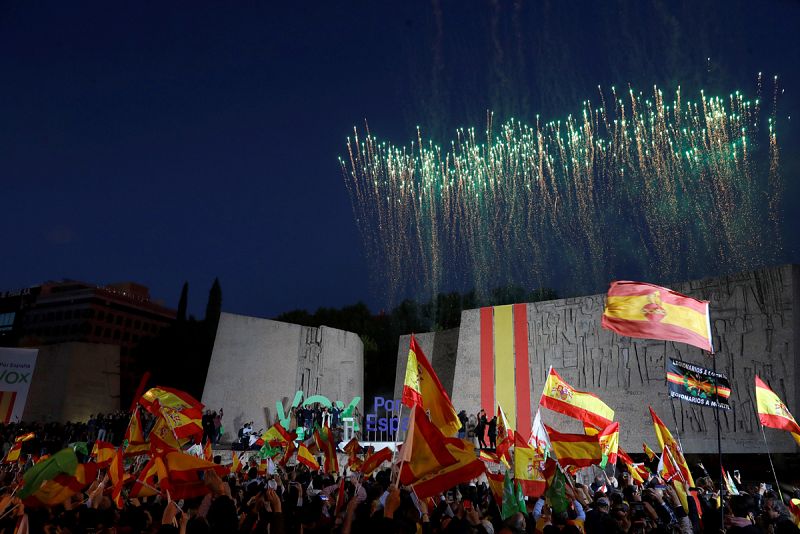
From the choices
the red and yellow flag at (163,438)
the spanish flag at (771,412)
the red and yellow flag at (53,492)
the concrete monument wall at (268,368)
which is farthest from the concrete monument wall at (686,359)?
the red and yellow flag at (53,492)

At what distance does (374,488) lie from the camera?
812 cm

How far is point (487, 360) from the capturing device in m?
32.5

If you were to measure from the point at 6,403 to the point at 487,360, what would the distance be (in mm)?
24103

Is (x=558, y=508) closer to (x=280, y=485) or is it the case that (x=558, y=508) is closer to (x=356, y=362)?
(x=280, y=485)

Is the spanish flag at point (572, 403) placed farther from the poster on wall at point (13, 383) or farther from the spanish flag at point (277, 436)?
the poster on wall at point (13, 383)

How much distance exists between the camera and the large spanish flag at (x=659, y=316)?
10.1 metres

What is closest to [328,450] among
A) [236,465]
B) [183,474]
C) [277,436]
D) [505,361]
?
[236,465]

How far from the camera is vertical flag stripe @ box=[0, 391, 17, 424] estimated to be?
90.3ft

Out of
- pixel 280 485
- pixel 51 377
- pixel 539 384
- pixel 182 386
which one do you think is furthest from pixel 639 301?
pixel 182 386

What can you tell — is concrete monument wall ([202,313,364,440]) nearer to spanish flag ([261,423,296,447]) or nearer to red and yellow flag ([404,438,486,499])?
spanish flag ([261,423,296,447])

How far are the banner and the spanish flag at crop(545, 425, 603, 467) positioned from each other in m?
3.10

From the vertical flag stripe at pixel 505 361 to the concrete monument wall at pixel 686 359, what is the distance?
1.06 m

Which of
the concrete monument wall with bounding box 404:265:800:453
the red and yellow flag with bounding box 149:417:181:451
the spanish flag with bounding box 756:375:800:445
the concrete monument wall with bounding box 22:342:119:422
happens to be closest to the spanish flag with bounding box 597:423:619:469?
the spanish flag with bounding box 756:375:800:445

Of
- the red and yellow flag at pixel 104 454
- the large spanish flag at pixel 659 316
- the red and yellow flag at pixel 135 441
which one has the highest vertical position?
the large spanish flag at pixel 659 316
